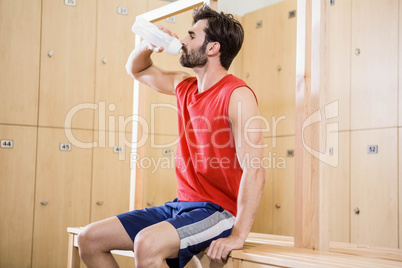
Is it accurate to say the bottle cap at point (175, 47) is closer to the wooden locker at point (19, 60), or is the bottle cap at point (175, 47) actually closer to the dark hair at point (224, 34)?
the dark hair at point (224, 34)

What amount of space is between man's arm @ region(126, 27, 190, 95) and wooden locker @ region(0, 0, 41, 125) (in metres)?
1.71

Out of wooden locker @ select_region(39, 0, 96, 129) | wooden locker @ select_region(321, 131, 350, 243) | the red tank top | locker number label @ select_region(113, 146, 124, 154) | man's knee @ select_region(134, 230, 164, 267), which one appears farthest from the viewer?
locker number label @ select_region(113, 146, 124, 154)

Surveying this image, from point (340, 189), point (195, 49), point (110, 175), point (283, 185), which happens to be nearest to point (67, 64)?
point (110, 175)

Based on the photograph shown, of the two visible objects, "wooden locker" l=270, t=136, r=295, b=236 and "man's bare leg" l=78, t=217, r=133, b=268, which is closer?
"man's bare leg" l=78, t=217, r=133, b=268

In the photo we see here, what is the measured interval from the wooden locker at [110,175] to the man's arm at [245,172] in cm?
233

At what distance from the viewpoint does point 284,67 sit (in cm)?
420

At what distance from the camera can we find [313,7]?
2.03m

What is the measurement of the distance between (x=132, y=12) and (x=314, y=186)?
264 cm

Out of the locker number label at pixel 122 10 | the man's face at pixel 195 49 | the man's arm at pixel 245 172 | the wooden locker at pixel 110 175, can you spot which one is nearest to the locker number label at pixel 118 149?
the wooden locker at pixel 110 175

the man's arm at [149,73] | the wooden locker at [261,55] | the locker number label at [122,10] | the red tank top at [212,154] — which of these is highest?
the locker number label at [122,10]

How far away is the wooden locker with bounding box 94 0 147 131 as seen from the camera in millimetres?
3994


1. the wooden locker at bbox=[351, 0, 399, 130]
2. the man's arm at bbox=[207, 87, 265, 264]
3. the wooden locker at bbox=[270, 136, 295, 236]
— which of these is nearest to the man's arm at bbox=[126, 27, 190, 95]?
the man's arm at bbox=[207, 87, 265, 264]

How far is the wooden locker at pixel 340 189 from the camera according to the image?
139 inches

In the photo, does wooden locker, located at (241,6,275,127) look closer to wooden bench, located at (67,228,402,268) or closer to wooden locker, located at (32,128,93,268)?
wooden locker, located at (32,128,93,268)
